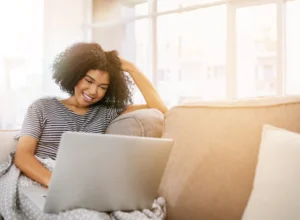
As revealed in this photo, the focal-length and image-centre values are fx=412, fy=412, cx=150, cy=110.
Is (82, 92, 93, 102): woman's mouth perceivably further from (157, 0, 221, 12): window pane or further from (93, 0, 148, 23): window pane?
(93, 0, 148, 23): window pane

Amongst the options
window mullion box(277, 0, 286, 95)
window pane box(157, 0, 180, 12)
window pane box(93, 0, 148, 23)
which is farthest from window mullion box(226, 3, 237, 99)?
window pane box(93, 0, 148, 23)

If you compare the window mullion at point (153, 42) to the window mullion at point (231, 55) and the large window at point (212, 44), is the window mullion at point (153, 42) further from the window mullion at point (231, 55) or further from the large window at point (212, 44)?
the window mullion at point (231, 55)

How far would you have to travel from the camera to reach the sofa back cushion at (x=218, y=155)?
1151mm

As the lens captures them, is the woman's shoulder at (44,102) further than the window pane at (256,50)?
No

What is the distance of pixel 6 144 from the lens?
168 centimetres

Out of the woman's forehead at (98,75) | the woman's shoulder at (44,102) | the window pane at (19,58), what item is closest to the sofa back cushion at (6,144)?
the woman's shoulder at (44,102)

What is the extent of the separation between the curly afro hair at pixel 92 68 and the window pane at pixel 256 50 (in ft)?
5.93

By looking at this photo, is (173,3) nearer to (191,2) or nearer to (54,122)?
(191,2)

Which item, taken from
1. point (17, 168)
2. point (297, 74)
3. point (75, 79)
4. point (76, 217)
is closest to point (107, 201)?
point (76, 217)

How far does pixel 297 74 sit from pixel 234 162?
92.0 inches

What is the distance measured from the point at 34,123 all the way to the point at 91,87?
29 cm

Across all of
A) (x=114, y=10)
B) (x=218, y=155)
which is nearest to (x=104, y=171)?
(x=218, y=155)

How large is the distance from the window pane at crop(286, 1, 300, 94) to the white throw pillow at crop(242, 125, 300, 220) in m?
2.39

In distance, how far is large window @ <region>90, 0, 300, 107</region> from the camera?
3312mm
